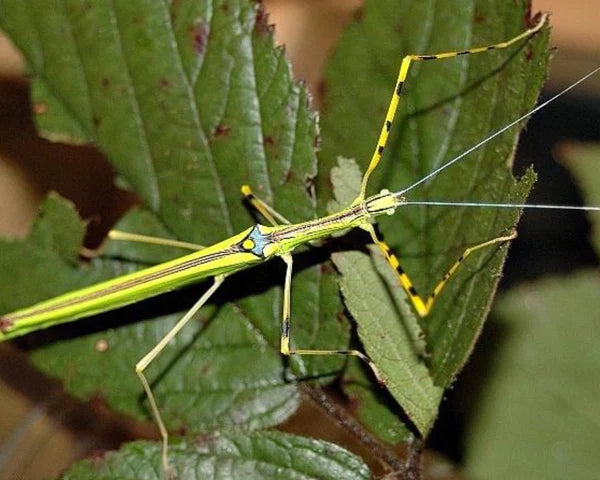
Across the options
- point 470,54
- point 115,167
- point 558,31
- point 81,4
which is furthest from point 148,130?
point 558,31

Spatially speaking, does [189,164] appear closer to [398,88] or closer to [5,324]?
[398,88]

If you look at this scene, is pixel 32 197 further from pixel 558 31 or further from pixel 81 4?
pixel 558 31

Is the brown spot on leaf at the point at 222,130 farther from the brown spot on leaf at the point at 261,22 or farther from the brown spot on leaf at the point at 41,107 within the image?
the brown spot on leaf at the point at 41,107

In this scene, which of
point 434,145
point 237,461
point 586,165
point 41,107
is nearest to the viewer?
point 237,461

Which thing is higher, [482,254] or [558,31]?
[482,254]

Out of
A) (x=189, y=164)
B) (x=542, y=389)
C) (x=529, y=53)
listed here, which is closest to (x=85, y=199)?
(x=189, y=164)
